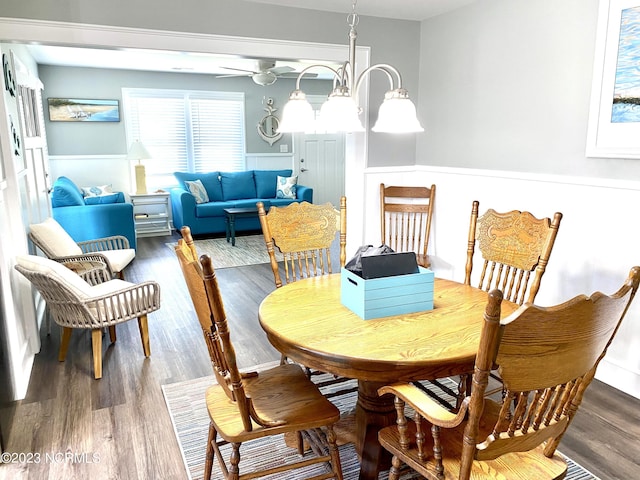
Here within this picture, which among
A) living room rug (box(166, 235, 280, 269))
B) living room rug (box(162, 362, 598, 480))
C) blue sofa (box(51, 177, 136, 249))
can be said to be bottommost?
living room rug (box(162, 362, 598, 480))

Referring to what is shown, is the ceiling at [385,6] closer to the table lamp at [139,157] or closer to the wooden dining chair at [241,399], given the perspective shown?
the wooden dining chair at [241,399]

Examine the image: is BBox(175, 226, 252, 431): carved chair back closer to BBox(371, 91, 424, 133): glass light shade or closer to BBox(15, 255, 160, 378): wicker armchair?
BBox(371, 91, 424, 133): glass light shade

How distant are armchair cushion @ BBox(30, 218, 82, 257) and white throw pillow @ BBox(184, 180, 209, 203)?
342 centimetres

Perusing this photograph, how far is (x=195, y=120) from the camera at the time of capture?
7609 millimetres

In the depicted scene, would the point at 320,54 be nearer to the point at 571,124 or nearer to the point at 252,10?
the point at 252,10

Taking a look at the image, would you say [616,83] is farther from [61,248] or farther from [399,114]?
[61,248]

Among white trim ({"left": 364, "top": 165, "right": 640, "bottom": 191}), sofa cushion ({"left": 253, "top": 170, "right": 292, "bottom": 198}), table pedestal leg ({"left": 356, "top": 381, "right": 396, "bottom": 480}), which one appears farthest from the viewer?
sofa cushion ({"left": 253, "top": 170, "right": 292, "bottom": 198})

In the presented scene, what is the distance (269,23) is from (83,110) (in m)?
4.60

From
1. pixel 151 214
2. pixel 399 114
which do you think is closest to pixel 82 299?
pixel 399 114

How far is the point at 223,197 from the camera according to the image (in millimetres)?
7438

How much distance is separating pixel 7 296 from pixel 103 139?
507 centimetres

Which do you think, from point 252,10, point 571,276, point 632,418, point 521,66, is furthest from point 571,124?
point 252,10

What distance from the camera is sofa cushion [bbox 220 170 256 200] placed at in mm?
7457

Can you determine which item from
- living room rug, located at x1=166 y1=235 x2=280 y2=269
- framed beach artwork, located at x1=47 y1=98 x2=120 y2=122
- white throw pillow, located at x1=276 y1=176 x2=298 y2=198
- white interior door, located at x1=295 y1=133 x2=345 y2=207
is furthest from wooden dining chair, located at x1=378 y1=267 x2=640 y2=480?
white interior door, located at x1=295 y1=133 x2=345 y2=207
